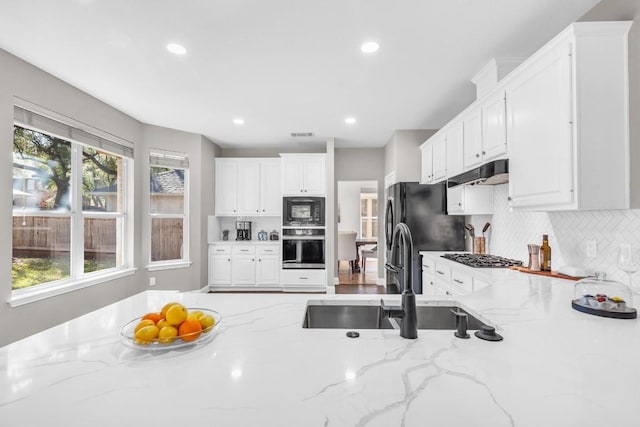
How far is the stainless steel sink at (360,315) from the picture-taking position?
151 centimetres

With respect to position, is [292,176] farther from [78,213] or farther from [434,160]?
[78,213]

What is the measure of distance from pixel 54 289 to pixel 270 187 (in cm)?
320

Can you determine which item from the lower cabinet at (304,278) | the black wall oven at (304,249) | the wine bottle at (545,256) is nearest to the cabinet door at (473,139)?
the wine bottle at (545,256)

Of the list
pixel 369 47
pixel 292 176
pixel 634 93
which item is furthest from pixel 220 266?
pixel 634 93

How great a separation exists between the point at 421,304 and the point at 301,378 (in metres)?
0.94

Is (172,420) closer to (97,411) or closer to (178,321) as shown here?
(97,411)

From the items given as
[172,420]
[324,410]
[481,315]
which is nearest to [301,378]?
[324,410]

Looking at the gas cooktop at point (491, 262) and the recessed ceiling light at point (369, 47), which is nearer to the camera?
the recessed ceiling light at point (369, 47)

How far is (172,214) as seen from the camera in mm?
4676

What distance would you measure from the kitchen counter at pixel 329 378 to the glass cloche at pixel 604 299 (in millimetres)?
106

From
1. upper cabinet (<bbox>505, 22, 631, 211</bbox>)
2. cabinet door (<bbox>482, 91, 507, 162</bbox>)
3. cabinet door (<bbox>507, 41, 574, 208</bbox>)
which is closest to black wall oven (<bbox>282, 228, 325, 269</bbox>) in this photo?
cabinet door (<bbox>482, 91, 507, 162</bbox>)

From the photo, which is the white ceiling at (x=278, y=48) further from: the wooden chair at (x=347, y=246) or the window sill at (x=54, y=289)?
the wooden chair at (x=347, y=246)

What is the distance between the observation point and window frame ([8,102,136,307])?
8.95 feet

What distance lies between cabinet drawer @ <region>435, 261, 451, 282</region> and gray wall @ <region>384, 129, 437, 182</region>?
1.79 meters
